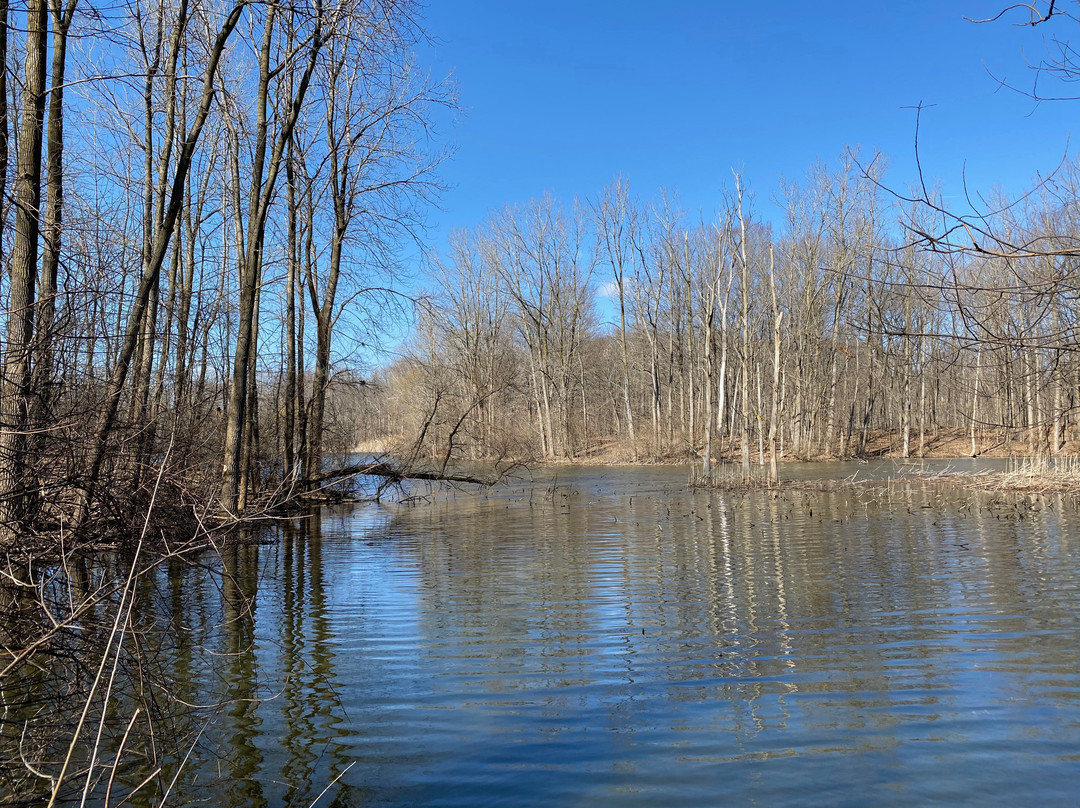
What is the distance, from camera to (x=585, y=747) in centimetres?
463

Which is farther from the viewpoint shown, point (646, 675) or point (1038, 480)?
point (1038, 480)

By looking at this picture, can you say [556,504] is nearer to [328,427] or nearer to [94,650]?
[328,427]

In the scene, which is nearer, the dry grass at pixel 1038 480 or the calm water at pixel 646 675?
the calm water at pixel 646 675

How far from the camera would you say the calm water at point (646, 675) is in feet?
13.8

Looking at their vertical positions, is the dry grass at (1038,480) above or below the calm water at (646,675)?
above

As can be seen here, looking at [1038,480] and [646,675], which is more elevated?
[1038,480]

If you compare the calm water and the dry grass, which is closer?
the calm water

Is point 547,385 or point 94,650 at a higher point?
point 547,385

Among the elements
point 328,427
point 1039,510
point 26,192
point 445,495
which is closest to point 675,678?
point 26,192

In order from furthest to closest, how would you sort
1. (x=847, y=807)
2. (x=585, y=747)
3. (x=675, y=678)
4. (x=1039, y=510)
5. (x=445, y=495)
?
(x=445, y=495) < (x=1039, y=510) < (x=675, y=678) < (x=585, y=747) < (x=847, y=807)

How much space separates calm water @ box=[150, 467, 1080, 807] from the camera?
4.21 meters

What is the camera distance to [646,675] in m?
5.90

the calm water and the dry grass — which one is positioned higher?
the dry grass

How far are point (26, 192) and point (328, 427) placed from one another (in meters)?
14.2
